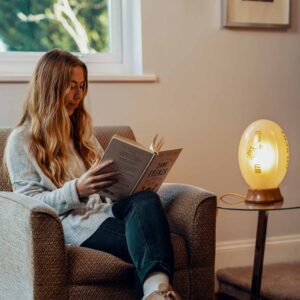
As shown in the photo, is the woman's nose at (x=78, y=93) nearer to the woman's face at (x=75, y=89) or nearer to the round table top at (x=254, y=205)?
the woman's face at (x=75, y=89)

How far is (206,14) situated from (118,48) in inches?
16.1

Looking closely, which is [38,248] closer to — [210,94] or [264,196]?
[264,196]

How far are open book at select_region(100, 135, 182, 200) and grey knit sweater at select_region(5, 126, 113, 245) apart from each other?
0.26 ft

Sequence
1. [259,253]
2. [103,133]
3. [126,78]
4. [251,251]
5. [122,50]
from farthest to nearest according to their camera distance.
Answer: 1. [251,251]
2. [122,50]
3. [126,78]
4. [103,133]
5. [259,253]

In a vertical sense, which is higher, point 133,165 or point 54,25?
point 54,25

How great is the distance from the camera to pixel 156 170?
186 cm

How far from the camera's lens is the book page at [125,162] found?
1.73 m

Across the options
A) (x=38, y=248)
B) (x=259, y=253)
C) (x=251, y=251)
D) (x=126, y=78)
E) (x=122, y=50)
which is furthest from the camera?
(x=251, y=251)

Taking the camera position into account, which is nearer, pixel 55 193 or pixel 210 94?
pixel 55 193

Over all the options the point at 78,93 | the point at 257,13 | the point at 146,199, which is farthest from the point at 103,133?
the point at 257,13

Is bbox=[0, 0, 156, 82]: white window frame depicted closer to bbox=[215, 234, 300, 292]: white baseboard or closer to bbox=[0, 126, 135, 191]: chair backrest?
bbox=[0, 126, 135, 191]: chair backrest

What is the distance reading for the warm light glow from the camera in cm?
198

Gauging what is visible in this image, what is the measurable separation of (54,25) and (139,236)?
1256mm

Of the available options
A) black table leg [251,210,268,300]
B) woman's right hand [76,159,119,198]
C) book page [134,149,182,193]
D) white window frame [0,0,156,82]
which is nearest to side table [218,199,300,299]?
black table leg [251,210,268,300]
